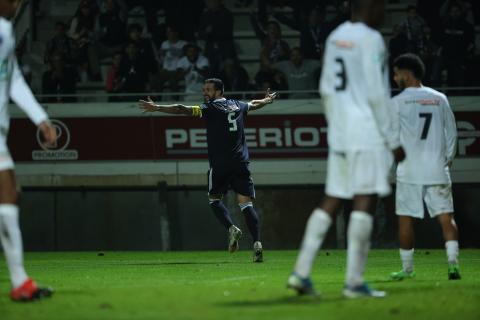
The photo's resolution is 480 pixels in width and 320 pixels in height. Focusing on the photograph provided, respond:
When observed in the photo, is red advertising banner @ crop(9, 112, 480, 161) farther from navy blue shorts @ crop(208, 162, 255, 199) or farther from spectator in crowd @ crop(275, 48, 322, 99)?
navy blue shorts @ crop(208, 162, 255, 199)

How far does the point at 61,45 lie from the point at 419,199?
1366 cm

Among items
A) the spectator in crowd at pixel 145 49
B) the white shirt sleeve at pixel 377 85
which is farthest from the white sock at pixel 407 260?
the spectator in crowd at pixel 145 49

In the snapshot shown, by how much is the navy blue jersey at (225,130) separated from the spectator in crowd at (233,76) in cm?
626

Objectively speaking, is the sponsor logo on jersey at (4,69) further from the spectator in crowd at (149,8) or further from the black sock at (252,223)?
the spectator in crowd at (149,8)

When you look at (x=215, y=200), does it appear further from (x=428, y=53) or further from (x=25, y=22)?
(x=25, y=22)

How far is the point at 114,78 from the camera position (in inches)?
901

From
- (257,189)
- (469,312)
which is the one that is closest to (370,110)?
(469,312)

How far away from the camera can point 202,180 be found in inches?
863

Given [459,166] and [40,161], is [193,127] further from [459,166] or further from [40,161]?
[459,166]

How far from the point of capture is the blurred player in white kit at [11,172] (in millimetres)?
8523

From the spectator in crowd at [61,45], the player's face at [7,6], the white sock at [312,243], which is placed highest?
the player's face at [7,6]

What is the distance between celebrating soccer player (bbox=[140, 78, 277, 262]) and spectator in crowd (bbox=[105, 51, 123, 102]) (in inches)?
272

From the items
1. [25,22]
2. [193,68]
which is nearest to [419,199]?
[193,68]

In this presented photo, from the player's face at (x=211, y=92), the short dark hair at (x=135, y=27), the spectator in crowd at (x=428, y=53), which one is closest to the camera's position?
the player's face at (x=211, y=92)
